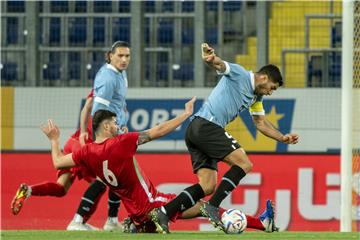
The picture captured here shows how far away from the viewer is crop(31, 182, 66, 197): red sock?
946 centimetres

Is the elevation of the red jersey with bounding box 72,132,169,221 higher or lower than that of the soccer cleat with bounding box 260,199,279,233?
higher

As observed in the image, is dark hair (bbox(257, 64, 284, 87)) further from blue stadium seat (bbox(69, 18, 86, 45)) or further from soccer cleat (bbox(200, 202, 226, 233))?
blue stadium seat (bbox(69, 18, 86, 45))

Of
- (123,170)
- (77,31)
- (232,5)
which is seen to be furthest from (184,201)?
(77,31)

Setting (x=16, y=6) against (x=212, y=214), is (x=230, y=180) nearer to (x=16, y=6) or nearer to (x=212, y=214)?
(x=212, y=214)

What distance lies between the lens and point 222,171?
13148 mm

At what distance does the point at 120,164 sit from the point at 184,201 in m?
0.55

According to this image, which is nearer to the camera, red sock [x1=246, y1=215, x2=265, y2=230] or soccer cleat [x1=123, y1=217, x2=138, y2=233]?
red sock [x1=246, y1=215, x2=265, y2=230]

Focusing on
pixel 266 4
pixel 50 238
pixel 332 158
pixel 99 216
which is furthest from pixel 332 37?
pixel 50 238

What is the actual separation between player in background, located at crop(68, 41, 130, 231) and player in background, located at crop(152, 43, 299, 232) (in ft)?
4.56

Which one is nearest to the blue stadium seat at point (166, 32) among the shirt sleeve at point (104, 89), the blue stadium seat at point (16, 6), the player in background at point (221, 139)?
the blue stadium seat at point (16, 6)

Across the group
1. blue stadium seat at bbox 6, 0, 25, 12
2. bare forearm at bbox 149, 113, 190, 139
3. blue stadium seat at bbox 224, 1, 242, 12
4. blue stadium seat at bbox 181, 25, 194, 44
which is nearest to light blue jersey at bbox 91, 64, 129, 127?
bare forearm at bbox 149, 113, 190, 139

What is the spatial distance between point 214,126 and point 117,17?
793cm

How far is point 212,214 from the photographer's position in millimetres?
8148

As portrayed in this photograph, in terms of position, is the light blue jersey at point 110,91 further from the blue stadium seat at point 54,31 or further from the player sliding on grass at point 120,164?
the blue stadium seat at point 54,31
